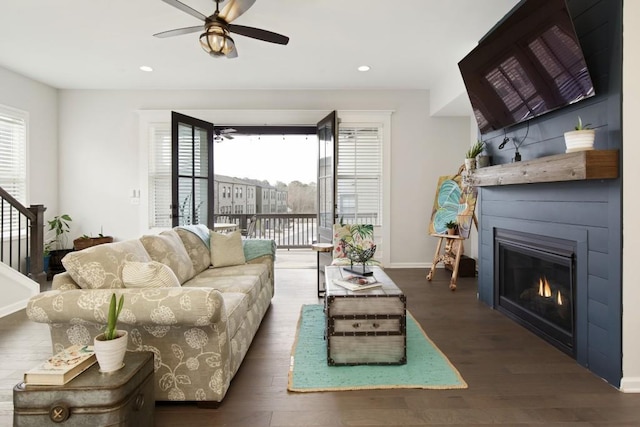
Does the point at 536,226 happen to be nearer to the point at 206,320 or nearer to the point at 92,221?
the point at 206,320

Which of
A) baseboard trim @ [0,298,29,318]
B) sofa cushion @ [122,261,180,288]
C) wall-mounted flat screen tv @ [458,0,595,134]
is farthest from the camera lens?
baseboard trim @ [0,298,29,318]

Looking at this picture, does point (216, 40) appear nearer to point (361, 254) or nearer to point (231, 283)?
point (231, 283)

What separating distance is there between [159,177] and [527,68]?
16.6 ft

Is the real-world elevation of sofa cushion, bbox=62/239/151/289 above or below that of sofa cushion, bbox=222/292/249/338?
above

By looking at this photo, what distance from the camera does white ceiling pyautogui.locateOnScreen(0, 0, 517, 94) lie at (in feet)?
10.6

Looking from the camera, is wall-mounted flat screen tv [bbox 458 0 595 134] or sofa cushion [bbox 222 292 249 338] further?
wall-mounted flat screen tv [bbox 458 0 595 134]

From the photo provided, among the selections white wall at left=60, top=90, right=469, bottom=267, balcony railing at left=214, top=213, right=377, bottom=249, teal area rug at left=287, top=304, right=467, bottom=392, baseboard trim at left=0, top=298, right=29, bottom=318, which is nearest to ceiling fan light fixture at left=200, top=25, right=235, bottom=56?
teal area rug at left=287, top=304, right=467, bottom=392

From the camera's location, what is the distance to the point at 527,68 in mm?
2693

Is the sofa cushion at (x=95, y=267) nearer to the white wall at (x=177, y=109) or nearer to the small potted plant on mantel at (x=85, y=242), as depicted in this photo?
the small potted plant on mantel at (x=85, y=242)

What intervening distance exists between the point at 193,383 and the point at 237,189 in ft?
23.0

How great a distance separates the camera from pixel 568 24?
2201mm

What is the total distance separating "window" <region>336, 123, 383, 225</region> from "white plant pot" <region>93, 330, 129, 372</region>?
4.24 metres

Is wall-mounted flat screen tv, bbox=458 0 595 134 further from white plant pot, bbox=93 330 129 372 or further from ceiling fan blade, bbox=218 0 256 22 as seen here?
white plant pot, bbox=93 330 129 372

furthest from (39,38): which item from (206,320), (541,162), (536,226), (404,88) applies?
(536,226)
